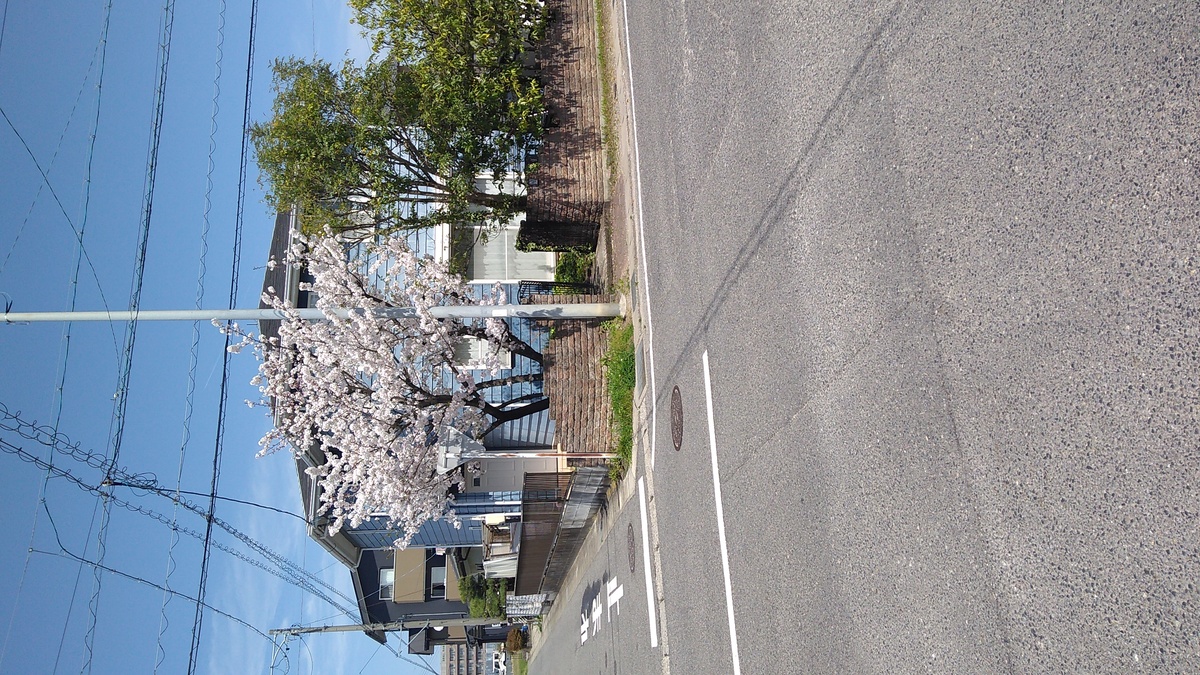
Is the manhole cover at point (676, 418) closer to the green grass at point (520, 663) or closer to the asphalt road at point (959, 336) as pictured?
the asphalt road at point (959, 336)

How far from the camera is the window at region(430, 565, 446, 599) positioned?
46.8m

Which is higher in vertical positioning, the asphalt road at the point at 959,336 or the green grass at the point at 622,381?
the green grass at the point at 622,381

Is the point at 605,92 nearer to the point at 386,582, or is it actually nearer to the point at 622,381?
the point at 622,381

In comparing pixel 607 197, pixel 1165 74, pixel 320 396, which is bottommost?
pixel 1165 74

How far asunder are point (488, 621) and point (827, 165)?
3928cm

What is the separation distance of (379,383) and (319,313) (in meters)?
5.14

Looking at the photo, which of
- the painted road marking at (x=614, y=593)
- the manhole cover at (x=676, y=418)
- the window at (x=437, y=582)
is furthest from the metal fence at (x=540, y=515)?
the window at (x=437, y=582)

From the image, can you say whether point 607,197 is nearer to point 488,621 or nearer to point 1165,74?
point 1165,74

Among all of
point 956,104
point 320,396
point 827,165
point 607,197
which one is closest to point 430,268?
point 320,396

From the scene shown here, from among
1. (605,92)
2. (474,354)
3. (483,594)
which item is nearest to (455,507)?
(474,354)

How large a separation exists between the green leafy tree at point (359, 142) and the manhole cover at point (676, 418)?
28.6 feet

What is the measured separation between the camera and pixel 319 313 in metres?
11.9

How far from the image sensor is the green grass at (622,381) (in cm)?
1330

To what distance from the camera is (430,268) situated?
18.2 meters
